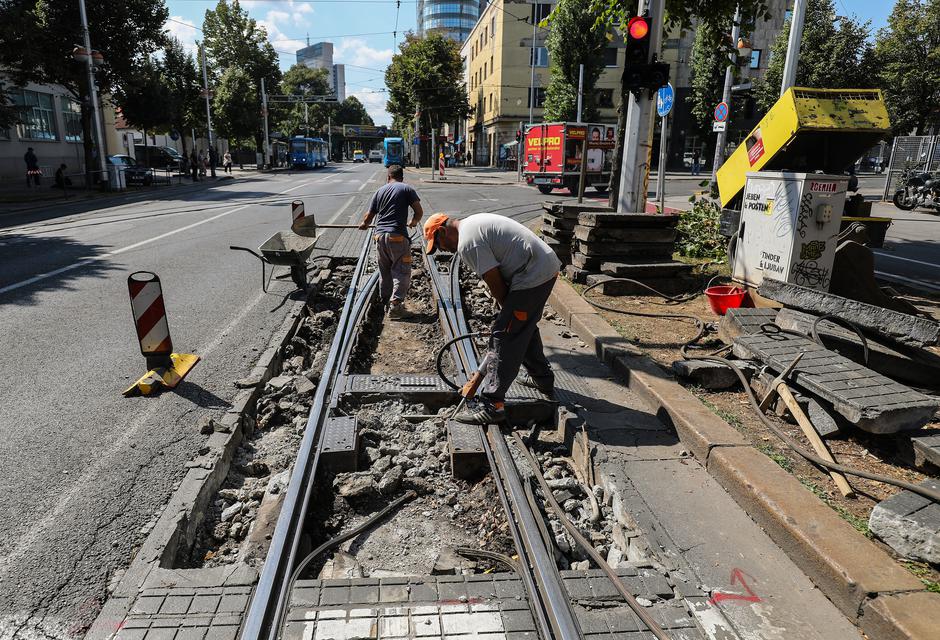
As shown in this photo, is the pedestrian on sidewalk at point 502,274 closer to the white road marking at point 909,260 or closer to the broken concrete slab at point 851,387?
the broken concrete slab at point 851,387

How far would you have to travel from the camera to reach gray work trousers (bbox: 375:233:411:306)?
7383 mm

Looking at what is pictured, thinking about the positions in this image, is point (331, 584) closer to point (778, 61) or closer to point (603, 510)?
point (603, 510)

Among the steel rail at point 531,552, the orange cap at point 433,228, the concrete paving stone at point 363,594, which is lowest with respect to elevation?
the concrete paving stone at point 363,594

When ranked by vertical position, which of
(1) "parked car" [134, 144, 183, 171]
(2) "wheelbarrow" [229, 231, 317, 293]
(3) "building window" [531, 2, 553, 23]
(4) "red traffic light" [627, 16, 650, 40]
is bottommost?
(2) "wheelbarrow" [229, 231, 317, 293]

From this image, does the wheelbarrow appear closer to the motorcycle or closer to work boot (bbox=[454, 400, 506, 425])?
work boot (bbox=[454, 400, 506, 425])

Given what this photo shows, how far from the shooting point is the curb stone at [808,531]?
103 inches

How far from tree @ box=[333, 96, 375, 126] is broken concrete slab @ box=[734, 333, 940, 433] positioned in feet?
421

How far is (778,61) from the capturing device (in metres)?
37.7

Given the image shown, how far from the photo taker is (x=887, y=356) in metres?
4.96

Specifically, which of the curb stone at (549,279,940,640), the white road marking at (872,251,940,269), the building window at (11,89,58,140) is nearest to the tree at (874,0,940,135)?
the white road marking at (872,251,940,269)

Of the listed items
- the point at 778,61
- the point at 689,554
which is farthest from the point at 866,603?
the point at 778,61

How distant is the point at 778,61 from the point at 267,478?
42678 millimetres

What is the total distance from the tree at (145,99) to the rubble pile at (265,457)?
2749 centimetres

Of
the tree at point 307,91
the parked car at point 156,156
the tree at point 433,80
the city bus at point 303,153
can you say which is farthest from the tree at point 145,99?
the tree at point 307,91
